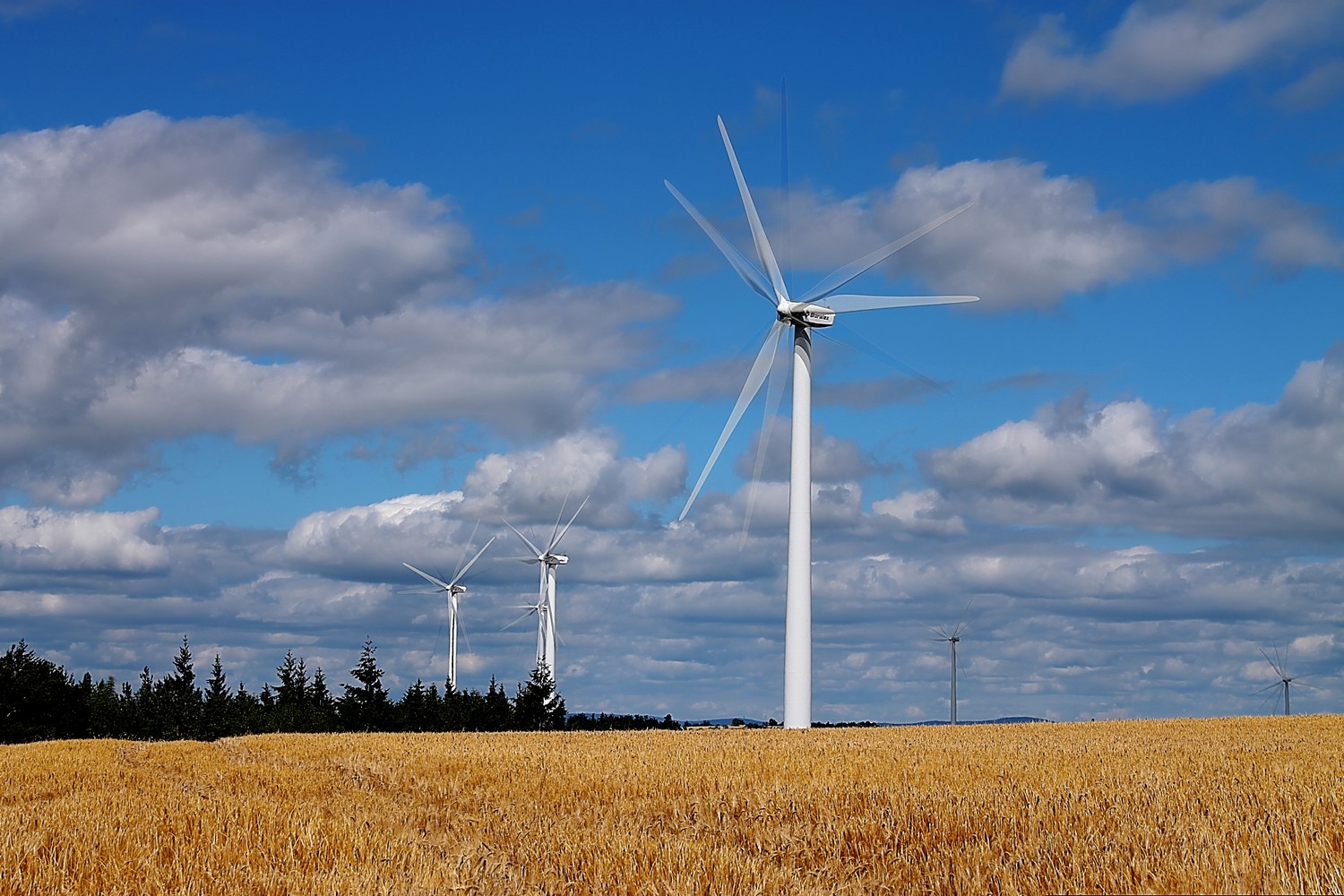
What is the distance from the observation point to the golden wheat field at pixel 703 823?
44.1ft

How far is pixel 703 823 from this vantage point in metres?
18.6

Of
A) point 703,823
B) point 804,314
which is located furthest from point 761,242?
point 703,823

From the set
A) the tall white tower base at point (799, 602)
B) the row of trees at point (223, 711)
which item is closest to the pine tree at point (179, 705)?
the row of trees at point (223, 711)

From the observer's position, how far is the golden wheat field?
530 inches

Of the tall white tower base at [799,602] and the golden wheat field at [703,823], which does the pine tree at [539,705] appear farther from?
the golden wheat field at [703,823]

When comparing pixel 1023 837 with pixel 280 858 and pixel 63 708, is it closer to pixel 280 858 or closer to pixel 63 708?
pixel 280 858

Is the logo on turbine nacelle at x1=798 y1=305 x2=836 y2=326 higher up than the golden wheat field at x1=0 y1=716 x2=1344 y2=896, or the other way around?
the logo on turbine nacelle at x1=798 y1=305 x2=836 y2=326

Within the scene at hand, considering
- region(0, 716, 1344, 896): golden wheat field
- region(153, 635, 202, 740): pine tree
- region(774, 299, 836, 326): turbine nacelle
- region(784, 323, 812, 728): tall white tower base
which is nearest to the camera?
region(0, 716, 1344, 896): golden wheat field

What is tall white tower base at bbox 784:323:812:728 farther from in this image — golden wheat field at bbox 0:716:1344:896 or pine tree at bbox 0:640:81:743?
pine tree at bbox 0:640:81:743

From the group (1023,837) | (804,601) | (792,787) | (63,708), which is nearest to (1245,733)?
(804,601)

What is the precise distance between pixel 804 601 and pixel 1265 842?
129ft

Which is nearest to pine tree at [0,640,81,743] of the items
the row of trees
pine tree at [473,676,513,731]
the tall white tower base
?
the row of trees

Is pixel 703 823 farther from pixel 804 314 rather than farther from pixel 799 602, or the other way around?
pixel 804 314

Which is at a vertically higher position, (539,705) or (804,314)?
(804,314)
